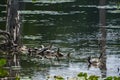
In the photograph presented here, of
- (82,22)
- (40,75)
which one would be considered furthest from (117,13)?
(40,75)

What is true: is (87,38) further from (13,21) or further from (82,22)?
(82,22)

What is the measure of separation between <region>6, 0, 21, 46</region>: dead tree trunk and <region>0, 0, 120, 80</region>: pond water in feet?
5.88

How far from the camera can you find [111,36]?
27.3 meters

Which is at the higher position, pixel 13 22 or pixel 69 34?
pixel 13 22

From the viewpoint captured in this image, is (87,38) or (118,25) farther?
(118,25)

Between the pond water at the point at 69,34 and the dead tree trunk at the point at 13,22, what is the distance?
179 centimetres

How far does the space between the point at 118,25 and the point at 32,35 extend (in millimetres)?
6544

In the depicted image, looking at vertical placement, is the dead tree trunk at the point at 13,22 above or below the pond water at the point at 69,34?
above

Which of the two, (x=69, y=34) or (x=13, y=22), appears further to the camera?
(x=69, y=34)

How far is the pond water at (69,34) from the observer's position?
1744 centimetres

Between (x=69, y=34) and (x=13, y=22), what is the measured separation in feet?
22.9

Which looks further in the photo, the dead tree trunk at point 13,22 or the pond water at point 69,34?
the dead tree trunk at point 13,22

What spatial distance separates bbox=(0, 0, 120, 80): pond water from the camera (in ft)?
57.2

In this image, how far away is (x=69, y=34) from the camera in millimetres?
28453
